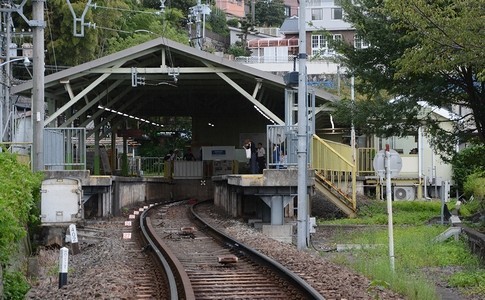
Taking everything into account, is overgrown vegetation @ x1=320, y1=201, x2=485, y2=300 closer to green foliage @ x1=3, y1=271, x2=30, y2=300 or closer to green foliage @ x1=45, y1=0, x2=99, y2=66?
green foliage @ x1=3, y1=271, x2=30, y2=300

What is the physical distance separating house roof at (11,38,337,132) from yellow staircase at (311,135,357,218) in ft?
5.35

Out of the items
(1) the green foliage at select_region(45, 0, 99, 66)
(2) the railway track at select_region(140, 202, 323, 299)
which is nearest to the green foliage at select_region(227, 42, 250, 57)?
(1) the green foliage at select_region(45, 0, 99, 66)

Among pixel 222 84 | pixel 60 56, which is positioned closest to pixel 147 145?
pixel 60 56

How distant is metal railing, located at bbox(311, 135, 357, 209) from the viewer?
26.8 m

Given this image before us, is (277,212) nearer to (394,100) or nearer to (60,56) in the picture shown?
(394,100)

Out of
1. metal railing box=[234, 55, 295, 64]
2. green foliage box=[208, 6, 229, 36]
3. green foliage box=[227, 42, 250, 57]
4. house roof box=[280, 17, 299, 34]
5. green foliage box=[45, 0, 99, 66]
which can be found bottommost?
green foliage box=[45, 0, 99, 66]

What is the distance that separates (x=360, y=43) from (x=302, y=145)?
1047cm

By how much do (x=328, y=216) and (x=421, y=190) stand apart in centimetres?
1164

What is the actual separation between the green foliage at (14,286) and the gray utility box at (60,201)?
8.10 m

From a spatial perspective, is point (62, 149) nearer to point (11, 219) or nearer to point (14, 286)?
point (14, 286)

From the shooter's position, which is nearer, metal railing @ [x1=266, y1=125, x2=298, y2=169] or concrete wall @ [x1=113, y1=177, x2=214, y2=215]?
metal railing @ [x1=266, y1=125, x2=298, y2=169]

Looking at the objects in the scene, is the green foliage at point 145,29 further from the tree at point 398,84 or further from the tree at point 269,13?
the tree at point 269,13

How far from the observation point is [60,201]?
66.0 ft

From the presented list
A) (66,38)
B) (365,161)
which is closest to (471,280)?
(365,161)
